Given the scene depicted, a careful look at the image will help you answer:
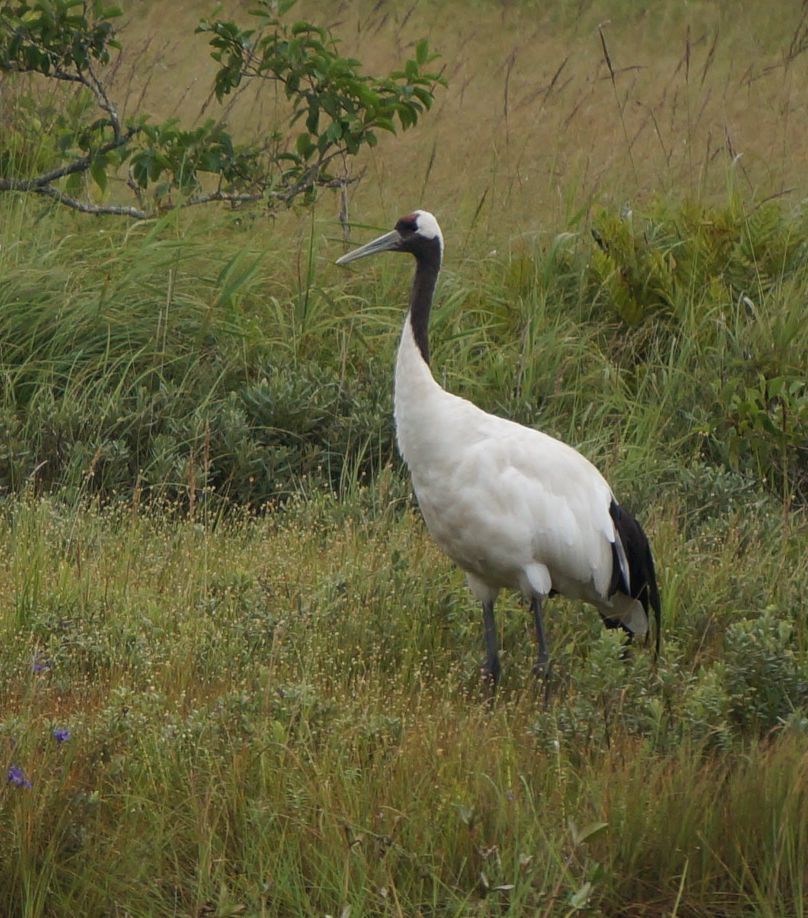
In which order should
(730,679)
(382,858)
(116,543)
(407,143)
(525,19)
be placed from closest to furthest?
(382,858) < (730,679) < (116,543) < (407,143) < (525,19)

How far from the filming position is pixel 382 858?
3.32 metres

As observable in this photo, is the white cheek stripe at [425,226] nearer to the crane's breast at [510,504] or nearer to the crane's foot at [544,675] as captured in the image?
the crane's breast at [510,504]

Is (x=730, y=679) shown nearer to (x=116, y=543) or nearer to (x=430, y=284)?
(x=430, y=284)

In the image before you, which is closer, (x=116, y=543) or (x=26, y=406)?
(x=116, y=543)

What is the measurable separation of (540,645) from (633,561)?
16.6 inches

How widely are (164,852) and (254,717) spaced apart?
54 centimetres

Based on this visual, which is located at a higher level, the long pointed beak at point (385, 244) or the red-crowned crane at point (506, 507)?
the long pointed beak at point (385, 244)

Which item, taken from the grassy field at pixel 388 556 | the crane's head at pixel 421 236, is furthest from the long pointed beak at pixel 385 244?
the grassy field at pixel 388 556

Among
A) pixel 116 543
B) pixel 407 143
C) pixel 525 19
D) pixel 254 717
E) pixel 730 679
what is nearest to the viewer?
pixel 254 717

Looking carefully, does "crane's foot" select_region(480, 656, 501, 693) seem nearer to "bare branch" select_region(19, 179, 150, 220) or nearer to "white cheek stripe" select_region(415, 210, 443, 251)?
"white cheek stripe" select_region(415, 210, 443, 251)

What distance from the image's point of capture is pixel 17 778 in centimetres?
333

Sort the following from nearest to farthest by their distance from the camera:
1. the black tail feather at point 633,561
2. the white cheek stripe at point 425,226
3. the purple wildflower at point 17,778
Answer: the purple wildflower at point 17,778, the black tail feather at point 633,561, the white cheek stripe at point 425,226

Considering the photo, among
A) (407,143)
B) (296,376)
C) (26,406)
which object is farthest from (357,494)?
(407,143)

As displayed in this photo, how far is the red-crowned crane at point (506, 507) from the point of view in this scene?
191 inches
